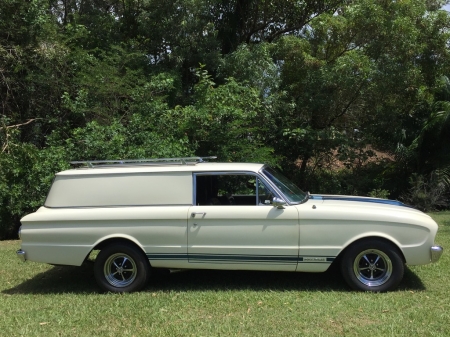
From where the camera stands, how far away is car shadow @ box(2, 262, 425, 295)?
612 centimetres

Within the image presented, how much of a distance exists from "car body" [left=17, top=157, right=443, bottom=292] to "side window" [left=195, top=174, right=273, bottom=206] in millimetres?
17

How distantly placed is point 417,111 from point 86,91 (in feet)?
35.9

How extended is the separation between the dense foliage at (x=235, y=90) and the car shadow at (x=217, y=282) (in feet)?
14.5

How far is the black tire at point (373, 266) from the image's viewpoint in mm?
5656

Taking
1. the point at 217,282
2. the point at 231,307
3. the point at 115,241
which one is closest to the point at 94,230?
the point at 115,241

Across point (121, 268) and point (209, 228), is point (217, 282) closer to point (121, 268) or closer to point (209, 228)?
point (209, 228)

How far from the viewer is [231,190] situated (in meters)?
6.77

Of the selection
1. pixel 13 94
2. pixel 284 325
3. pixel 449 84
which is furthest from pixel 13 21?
pixel 449 84

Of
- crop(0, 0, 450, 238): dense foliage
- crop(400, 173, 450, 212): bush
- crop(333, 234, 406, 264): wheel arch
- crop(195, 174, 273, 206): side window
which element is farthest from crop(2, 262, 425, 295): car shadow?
crop(400, 173, 450, 212): bush

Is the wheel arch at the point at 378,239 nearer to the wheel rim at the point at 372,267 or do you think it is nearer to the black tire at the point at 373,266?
the black tire at the point at 373,266

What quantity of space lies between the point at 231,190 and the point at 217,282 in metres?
1.31

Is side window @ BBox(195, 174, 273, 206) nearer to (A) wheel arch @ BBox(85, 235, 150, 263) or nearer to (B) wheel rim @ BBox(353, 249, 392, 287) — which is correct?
(A) wheel arch @ BBox(85, 235, 150, 263)

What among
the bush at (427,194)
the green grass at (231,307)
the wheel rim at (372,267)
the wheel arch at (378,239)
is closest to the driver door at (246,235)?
the green grass at (231,307)

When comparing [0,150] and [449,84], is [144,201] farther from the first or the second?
[449,84]
